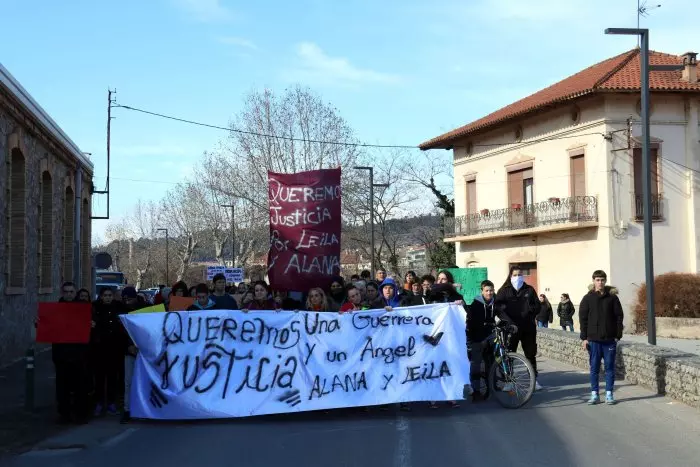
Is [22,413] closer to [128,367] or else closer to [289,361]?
[128,367]

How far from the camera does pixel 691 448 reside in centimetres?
820

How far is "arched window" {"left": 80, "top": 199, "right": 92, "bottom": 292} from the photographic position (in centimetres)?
3055

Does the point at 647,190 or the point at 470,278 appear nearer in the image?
the point at 647,190

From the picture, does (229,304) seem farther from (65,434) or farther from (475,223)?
(475,223)

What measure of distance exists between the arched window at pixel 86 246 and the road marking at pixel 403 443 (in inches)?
896

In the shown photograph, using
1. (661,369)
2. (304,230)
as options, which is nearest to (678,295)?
(661,369)

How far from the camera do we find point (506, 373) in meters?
10.8

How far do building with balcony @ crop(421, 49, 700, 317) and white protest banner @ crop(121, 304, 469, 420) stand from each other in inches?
927

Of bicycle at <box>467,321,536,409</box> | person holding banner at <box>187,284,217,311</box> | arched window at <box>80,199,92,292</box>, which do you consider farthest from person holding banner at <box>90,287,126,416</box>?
arched window at <box>80,199,92,292</box>

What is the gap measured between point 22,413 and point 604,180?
87.3ft

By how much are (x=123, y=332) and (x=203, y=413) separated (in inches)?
66.9

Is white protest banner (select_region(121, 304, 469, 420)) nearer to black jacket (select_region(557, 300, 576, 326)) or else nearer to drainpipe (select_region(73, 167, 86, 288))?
black jacket (select_region(557, 300, 576, 326))

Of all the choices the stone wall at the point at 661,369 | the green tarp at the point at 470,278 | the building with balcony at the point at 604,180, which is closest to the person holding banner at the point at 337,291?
the stone wall at the point at 661,369

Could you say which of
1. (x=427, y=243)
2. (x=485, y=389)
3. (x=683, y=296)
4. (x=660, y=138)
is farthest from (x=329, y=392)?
(x=427, y=243)
